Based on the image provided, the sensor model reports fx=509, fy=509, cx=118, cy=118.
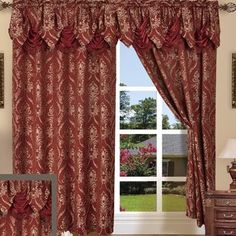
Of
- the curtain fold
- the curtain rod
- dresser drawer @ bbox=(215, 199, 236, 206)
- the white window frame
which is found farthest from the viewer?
the white window frame

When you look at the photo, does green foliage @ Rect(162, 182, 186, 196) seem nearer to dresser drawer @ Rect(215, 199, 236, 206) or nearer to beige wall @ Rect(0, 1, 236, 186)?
beige wall @ Rect(0, 1, 236, 186)

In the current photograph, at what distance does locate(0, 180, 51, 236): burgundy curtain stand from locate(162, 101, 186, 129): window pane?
5.00 feet

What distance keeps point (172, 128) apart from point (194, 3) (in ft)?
4.74

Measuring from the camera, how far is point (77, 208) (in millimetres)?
5551

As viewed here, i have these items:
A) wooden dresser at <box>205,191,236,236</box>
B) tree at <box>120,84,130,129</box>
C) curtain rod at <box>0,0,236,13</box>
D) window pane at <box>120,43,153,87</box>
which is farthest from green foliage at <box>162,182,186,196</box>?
curtain rod at <box>0,0,236,13</box>

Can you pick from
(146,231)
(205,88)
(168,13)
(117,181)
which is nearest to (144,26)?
(168,13)

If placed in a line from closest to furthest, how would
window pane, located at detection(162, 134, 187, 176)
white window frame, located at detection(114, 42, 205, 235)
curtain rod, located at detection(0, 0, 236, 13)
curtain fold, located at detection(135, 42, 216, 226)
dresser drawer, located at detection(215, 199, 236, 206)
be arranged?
dresser drawer, located at detection(215, 199, 236, 206), curtain fold, located at detection(135, 42, 216, 226), curtain rod, located at detection(0, 0, 236, 13), white window frame, located at detection(114, 42, 205, 235), window pane, located at detection(162, 134, 187, 176)

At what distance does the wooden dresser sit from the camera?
4988 millimetres

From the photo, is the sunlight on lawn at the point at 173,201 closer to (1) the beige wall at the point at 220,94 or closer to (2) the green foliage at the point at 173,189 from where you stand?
(2) the green foliage at the point at 173,189

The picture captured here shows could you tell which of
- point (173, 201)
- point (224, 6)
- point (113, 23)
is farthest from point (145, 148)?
point (224, 6)

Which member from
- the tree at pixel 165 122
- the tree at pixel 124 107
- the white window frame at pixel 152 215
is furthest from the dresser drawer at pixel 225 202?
the tree at pixel 124 107

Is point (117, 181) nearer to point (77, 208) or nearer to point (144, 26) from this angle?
point (77, 208)

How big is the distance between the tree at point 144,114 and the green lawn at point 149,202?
0.82 meters

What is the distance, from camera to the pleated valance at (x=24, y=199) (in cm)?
560
